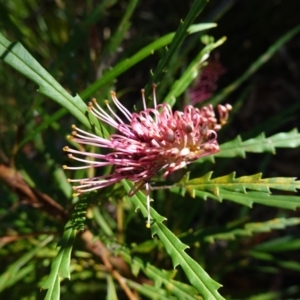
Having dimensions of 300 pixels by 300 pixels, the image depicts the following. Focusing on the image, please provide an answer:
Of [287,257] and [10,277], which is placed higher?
[10,277]

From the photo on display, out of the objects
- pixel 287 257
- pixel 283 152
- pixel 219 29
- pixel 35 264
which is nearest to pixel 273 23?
pixel 219 29

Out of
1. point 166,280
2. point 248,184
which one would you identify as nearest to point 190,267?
point 248,184

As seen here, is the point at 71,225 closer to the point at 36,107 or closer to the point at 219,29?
the point at 36,107

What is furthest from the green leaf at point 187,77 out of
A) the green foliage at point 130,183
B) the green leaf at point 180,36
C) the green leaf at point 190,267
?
the green leaf at point 190,267

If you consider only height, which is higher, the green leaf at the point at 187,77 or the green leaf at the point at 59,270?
the green leaf at the point at 187,77

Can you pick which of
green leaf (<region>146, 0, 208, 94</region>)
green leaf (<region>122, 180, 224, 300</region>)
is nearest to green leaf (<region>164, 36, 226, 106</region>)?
green leaf (<region>146, 0, 208, 94</region>)

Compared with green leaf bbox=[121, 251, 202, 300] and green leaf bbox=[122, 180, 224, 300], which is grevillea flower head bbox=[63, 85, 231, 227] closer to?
green leaf bbox=[122, 180, 224, 300]

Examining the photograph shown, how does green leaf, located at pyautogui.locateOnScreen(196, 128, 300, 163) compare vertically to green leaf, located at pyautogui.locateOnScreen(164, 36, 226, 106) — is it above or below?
below

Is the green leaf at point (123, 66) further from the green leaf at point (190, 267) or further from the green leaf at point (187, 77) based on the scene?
the green leaf at point (190, 267)
